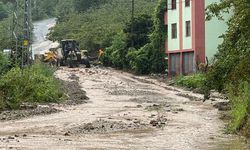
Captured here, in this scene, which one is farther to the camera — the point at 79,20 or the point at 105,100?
the point at 79,20

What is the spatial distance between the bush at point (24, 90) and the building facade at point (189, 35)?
1953cm

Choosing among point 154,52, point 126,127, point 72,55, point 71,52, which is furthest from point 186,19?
point 126,127

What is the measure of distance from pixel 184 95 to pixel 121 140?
1986cm

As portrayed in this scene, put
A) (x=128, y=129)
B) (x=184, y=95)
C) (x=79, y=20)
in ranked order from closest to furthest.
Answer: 1. (x=128, y=129)
2. (x=184, y=95)
3. (x=79, y=20)

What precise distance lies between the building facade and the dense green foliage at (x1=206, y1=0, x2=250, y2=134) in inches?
1050

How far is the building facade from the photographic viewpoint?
49.1m

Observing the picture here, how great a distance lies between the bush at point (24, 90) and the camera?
87.0 feet

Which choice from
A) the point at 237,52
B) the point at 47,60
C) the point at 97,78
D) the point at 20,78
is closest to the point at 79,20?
the point at 47,60

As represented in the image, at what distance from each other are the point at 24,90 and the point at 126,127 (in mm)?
10074

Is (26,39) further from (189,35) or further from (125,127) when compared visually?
(125,127)

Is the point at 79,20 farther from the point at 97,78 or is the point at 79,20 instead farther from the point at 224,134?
the point at 224,134

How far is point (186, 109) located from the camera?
88.9ft

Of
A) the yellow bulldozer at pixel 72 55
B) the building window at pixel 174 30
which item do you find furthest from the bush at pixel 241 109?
the yellow bulldozer at pixel 72 55

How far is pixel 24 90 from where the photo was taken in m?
28.4
